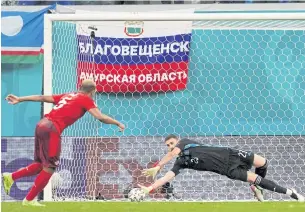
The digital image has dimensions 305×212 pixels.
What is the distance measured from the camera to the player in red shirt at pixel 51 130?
7488 mm

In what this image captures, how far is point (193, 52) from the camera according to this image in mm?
11156

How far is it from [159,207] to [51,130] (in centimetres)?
136

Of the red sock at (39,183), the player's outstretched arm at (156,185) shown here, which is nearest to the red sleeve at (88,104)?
the red sock at (39,183)

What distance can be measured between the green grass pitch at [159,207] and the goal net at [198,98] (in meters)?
2.97

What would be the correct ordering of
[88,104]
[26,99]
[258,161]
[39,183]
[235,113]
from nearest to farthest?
[39,183] < [88,104] < [26,99] < [258,161] < [235,113]

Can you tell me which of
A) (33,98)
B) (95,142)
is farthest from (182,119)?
(33,98)

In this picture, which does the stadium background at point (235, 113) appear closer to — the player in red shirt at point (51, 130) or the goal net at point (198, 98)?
the goal net at point (198, 98)

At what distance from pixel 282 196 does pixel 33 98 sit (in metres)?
4.71

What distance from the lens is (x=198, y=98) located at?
1104cm

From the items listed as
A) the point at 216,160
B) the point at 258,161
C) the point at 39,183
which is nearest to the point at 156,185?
the point at 216,160

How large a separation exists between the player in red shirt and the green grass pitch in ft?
0.93

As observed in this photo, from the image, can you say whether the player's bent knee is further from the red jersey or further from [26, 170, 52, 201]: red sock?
[26, 170, 52, 201]: red sock

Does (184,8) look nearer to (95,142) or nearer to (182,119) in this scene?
→ (182,119)

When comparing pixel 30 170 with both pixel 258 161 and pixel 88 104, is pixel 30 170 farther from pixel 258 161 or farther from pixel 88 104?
pixel 258 161
